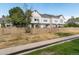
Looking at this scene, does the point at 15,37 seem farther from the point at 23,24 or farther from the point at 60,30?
the point at 60,30

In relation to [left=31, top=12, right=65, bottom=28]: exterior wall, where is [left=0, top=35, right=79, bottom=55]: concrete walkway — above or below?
below

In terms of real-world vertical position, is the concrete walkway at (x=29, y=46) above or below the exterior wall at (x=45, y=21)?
below

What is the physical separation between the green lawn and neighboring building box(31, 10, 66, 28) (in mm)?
261

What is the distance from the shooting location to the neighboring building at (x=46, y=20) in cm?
409

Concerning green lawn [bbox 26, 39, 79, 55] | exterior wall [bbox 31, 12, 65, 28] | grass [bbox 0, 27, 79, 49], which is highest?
exterior wall [bbox 31, 12, 65, 28]

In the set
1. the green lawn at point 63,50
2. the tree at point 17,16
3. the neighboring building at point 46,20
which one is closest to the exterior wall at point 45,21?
the neighboring building at point 46,20

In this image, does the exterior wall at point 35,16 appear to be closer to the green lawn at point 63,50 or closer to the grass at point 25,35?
the grass at point 25,35

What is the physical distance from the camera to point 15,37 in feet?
13.4

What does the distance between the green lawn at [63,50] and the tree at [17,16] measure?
40cm

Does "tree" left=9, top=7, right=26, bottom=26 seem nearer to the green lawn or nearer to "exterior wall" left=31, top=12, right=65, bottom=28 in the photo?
"exterior wall" left=31, top=12, right=65, bottom=28

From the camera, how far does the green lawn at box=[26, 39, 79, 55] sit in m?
4.04

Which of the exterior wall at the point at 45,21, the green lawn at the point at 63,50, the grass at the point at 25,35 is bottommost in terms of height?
the green lawn at the point at 63,50

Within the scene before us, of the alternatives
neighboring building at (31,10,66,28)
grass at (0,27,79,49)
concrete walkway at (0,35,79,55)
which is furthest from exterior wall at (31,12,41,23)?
concrete walkway at (0,35,79,55)
